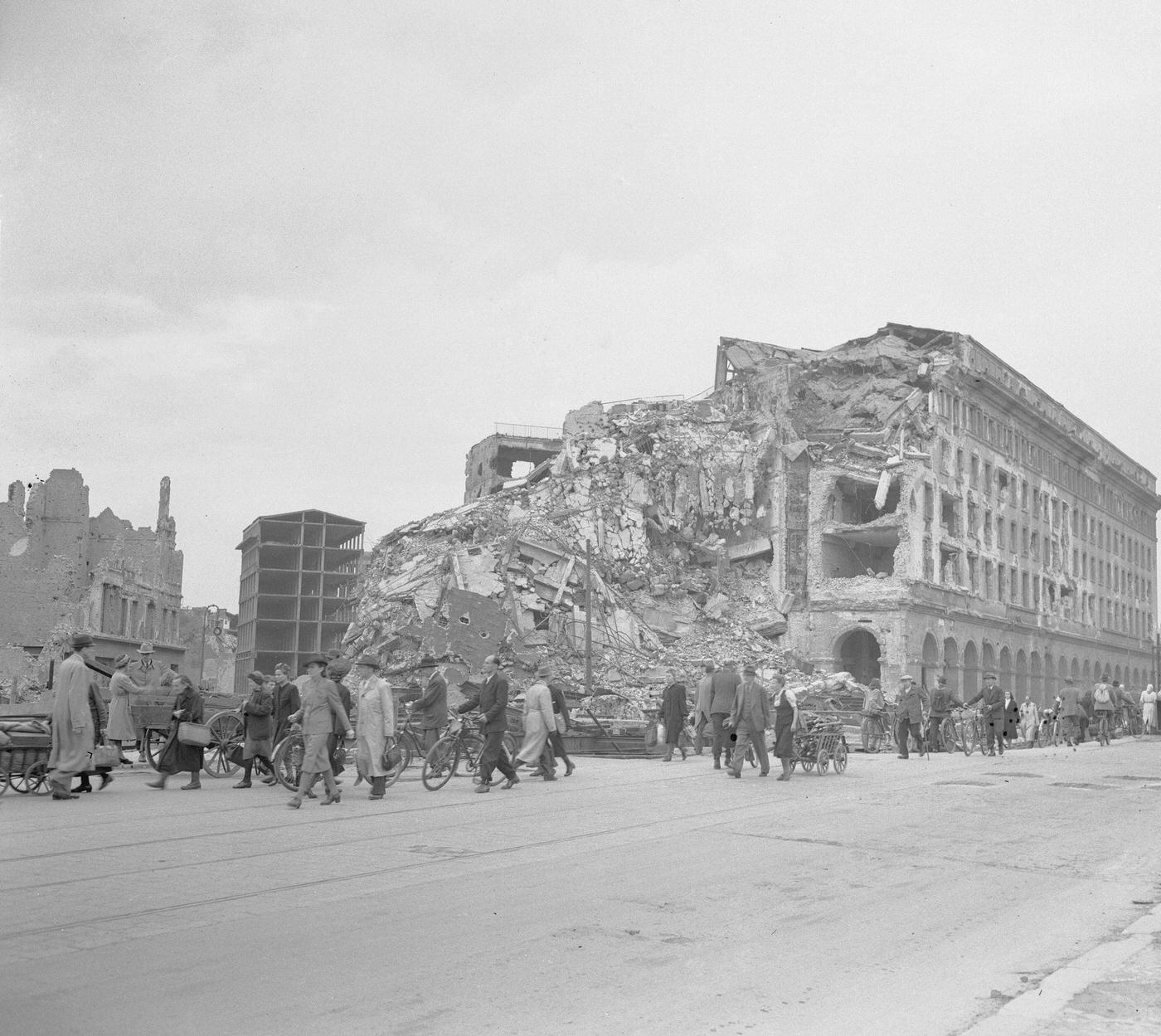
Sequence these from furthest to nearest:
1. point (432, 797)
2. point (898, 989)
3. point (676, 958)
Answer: point (432, 797), point (676, 958), point (898, 989)

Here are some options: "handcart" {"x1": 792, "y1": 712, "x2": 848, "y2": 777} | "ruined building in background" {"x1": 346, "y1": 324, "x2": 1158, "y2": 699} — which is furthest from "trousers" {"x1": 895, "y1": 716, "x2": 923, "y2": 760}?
"ruined building in background" {"x1": 346, "y1": 324, "x2": 1158, "y2": 699}

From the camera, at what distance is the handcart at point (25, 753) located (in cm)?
1390

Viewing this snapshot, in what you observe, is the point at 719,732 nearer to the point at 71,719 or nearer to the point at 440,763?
the point at 440,763

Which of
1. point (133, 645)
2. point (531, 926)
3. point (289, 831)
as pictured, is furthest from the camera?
point (133, 645)

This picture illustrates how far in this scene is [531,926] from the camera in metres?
6.96

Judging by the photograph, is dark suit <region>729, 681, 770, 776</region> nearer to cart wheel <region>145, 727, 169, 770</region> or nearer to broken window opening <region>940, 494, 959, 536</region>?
cart wheel <region>145, 727, 169, 770</region>

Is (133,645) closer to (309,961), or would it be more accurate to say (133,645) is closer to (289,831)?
(289,831)

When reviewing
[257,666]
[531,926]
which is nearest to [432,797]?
[531,926]

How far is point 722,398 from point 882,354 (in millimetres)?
8367

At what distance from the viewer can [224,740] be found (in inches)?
684

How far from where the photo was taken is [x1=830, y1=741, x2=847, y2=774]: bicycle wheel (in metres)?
19.8

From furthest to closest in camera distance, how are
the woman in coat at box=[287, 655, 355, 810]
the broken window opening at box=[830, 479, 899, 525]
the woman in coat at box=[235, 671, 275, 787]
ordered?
the broken window opening at box=[830, 479, 899, 525], the woman in coat at box=[235, 671, 275, 787], the woman in coat at box=[287, 655, 355, 810]

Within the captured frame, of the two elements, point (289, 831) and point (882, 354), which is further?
point (882, 354)

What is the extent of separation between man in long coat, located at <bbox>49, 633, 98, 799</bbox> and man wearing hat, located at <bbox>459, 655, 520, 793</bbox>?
185 inches
